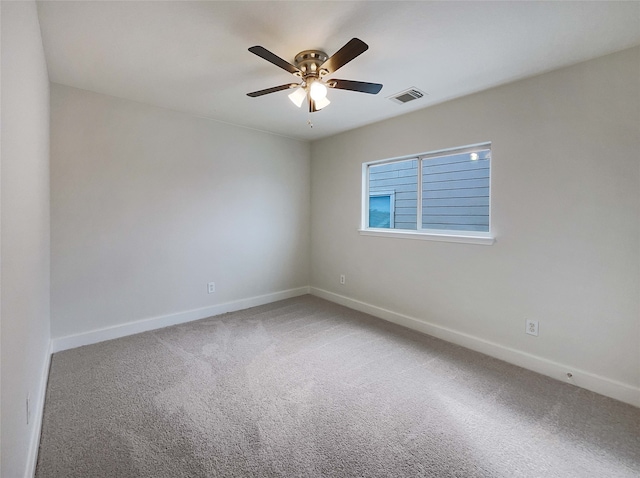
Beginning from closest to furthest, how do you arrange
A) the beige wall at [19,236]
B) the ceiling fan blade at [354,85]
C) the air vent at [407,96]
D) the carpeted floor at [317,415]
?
1. the beige wall at [19,236]
2. the carpeted floor at [317,415]
3. the ceiling fan blade at [354,85]
4. the air vent at [407,96]

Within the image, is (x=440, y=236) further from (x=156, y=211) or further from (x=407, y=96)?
(x=156, y=211)

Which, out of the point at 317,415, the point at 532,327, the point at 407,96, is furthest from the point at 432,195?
the point at 317,415

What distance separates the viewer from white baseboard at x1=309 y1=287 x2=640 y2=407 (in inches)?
81.0

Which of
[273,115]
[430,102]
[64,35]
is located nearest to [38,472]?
[64,35]

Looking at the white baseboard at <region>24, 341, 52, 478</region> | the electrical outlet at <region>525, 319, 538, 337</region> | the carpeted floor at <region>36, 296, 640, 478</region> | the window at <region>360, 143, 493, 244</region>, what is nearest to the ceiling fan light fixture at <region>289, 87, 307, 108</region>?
the window at <region>360, 143, 493, 244</region>

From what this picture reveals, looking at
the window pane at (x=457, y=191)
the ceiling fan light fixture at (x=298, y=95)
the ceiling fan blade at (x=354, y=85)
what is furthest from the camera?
the window pane at (x=457, y=191)

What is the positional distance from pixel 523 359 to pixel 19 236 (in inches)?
135

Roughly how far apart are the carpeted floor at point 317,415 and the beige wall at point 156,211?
592mm

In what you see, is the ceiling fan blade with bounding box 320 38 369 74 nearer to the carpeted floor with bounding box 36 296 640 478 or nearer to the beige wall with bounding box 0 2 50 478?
the beige wall with bounding box 0 2 50 478

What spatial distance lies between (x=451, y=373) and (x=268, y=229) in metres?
2.82

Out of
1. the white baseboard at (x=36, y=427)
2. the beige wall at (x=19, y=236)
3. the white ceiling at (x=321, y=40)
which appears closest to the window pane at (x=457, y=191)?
the white ceiling at (x=321, y=40)

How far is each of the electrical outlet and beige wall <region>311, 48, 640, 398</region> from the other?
39mm

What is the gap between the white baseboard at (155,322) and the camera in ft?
9.00

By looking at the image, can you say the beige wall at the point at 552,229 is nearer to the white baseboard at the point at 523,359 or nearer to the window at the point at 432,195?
the white baseboard at the point at 523,359
